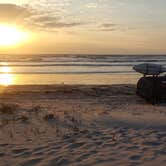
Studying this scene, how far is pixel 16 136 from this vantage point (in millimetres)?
7875

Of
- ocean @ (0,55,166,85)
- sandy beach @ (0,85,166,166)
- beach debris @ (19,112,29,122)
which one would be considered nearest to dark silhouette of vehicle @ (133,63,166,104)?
sandy beach @ (0,85,166,166)

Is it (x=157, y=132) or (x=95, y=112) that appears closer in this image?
(x=157, y=132)

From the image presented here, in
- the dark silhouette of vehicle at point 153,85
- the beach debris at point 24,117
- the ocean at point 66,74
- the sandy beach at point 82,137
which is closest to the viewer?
the sandy beach at point 82,137

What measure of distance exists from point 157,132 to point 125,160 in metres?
2.33

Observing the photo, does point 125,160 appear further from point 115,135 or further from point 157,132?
point 157,132

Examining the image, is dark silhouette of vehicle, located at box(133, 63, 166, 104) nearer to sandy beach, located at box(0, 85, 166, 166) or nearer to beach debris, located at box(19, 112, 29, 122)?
sandy beach, located at box(0, 85, 166, 166)

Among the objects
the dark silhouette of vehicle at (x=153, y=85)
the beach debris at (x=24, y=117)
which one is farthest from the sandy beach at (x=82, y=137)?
the dark silhouette of vehicle at (x=153, y=85)

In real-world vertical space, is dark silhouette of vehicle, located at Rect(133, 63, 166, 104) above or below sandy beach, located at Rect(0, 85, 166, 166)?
above

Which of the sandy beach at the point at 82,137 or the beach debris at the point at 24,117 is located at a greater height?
the beach debris at the point at 24,117

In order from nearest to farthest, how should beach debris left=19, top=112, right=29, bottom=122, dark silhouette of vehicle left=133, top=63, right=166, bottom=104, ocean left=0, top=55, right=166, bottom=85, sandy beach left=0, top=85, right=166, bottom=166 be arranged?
sandy beach left=0, top=85, right=166, bottom=166, beach debris left=19, top=112, right=29, bottom=122, dark silhouette of vehicle left=133, top=63, right=166, bottom=104, ocean left=0, top=55, right=166, bottom=85

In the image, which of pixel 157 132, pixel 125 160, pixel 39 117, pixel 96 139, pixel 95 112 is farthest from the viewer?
pixel 95 112

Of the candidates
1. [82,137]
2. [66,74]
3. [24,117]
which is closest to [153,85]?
[24,117]

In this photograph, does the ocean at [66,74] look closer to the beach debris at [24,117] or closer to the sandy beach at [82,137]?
the sandy beach at [82,137]

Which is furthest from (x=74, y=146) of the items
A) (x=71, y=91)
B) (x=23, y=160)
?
(x=71, y=91)
